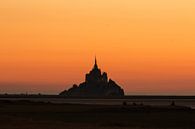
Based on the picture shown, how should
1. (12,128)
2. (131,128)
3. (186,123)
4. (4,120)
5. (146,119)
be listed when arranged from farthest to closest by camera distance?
1. (146,119)
2. (186,123)
3. (4,120)
4. (131,128)
5. (12,128)

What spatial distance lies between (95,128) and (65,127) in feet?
8.09

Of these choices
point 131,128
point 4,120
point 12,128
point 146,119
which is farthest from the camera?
point 146,119

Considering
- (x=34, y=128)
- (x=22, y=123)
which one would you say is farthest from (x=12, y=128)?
(x=22, y=123)

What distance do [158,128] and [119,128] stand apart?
4913 mm

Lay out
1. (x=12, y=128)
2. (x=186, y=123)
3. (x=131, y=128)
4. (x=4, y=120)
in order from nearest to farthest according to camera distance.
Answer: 1. (x=12, y=128)
2. (x=131, y=128)
3. (x=4, y=120)
4. (x=186, y=123)

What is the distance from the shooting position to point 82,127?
175 ft

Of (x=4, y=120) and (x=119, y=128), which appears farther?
(x=4, y=120)

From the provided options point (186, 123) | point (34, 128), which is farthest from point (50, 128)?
point (186, 123)

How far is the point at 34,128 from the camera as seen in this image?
5097 centimetres

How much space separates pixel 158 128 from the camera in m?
57.4

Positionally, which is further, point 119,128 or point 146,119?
point 146,119

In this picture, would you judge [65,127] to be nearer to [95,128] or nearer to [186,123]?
[95,128]

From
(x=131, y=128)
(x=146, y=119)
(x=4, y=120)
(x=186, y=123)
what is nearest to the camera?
(x=131, y=128)

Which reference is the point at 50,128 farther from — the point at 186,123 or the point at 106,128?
the point at 186,123
